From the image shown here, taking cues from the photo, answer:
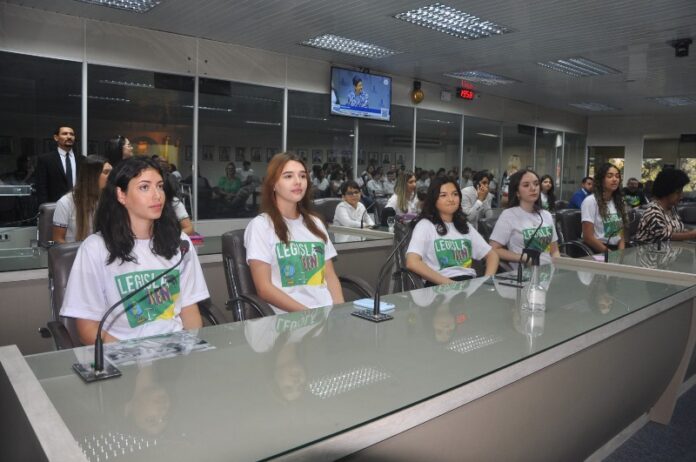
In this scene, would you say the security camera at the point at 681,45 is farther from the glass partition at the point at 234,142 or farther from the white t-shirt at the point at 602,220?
the glass partition at the point at 234,142

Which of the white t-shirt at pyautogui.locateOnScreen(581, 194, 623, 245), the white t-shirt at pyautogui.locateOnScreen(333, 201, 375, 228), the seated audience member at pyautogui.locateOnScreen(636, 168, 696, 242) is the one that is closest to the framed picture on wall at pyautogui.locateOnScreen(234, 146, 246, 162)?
the white t-shirt at pyautogui.locateOnScreen(333, 201, 375, 228)

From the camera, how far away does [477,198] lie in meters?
6.71

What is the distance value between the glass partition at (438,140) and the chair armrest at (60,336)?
7.84 meters

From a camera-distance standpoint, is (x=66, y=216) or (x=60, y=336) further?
(x=66, y=216)

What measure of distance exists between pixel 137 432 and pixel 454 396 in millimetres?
626

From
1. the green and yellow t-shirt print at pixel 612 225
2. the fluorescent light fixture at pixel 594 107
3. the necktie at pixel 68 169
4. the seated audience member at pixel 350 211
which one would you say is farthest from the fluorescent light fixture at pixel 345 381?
the fluorescent light fixture at pixel 594 107

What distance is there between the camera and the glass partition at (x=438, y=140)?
30.5 feet

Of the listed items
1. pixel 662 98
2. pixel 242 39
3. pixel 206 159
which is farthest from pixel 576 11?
pixel 662 98

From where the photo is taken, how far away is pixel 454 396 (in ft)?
3.94

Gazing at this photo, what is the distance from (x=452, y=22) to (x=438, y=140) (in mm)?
4242

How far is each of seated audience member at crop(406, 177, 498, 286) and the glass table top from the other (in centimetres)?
103

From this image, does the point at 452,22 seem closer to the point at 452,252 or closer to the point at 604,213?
the point at 604,213

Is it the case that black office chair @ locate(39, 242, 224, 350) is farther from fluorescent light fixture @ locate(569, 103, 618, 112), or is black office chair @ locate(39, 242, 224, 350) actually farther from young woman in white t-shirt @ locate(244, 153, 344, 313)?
fluorescent light fixture @ locate(569, 103, 618, 112)

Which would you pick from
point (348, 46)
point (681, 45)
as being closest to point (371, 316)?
point (348, 46)
